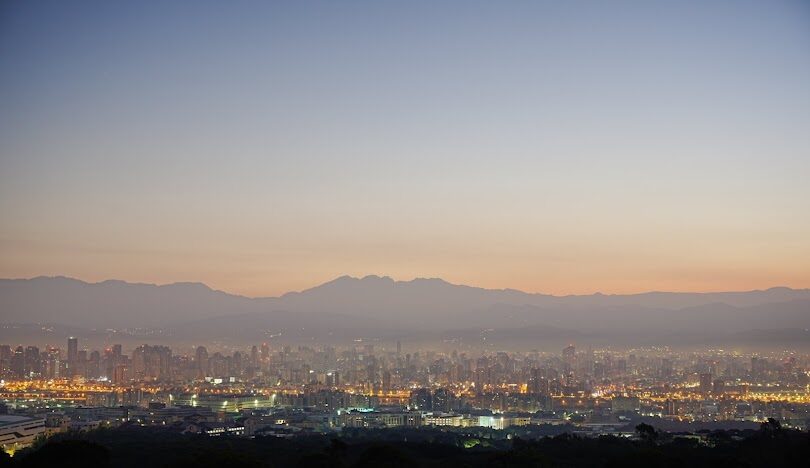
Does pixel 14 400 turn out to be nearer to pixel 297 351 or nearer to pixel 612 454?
pixel 612 454

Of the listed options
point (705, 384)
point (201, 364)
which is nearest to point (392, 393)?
point (705, 384)

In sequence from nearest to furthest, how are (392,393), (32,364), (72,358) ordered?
(392,393)
(32,364)
(72,358)

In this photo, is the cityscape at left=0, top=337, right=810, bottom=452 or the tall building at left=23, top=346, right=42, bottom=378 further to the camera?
the tall building at left=23, top=346, right=42, bottom=378

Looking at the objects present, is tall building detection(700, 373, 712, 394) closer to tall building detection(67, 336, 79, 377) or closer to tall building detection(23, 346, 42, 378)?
tall building detection(67, 336, 79, 377)

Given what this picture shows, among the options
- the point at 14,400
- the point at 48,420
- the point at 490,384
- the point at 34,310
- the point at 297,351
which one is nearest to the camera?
the point at 48,420

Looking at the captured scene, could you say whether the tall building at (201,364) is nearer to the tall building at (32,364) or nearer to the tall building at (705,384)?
the tall building at (32,364)

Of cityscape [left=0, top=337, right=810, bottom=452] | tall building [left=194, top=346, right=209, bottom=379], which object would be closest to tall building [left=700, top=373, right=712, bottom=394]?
cityscape [left=0, top=337, right=810, bottom=452]

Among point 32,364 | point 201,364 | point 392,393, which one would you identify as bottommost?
point 392,393

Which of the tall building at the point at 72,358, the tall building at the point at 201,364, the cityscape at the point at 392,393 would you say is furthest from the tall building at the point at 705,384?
the tall building at the point at 72,358

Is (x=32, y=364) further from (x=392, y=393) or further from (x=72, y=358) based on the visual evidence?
(x=392, y=393)

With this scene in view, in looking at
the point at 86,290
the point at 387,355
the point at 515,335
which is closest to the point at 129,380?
the point at 387,355

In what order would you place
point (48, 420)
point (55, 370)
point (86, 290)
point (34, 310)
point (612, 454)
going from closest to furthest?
point (612, 454) → point (48, 420) → point (55, 370) → point (34, 310) → point (86, 290)
